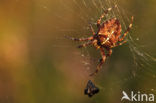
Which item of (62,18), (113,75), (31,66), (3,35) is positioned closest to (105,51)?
(113,75)

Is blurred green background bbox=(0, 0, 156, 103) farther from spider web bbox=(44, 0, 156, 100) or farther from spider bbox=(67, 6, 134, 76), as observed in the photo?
spider bbox=(67, 6, 134, 76)

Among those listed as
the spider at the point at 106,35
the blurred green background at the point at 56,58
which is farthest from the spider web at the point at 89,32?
the spider at the point at 106,35

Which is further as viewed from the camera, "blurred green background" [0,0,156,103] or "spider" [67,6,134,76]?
"blurred green background" [0,0,156,103]

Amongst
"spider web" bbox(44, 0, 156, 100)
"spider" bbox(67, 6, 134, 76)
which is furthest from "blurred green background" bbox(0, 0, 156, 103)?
"spider" bbox(67, 6, 134, 76)

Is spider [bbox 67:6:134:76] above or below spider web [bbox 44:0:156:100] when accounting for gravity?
below

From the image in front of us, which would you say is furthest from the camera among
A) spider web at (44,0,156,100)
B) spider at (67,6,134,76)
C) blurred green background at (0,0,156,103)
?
blurred green background at (0,0,156,103)

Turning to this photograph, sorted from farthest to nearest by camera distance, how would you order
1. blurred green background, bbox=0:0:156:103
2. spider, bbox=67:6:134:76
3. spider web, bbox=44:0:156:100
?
blurred green background, bbox=0:0:156:103 → spider web, bbox=44:0:156:100 → spider, bbox=67:6:134:76

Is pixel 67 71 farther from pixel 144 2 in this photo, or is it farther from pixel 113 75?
pixel 144 2
